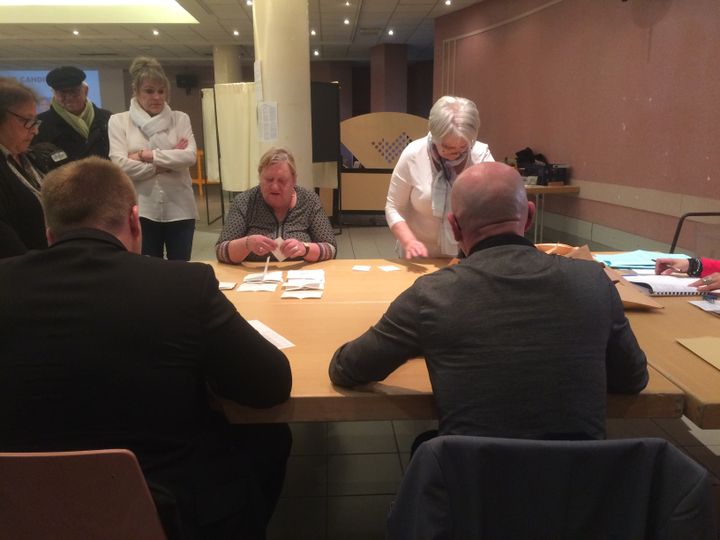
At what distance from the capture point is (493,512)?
95 cm

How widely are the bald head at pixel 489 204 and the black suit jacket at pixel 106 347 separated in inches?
22.7

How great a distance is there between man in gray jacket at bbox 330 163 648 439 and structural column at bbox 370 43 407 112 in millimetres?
11240

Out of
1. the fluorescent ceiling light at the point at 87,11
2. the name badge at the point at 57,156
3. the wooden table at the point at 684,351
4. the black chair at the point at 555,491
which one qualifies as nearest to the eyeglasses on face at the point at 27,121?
the name badge at the point at 57,156

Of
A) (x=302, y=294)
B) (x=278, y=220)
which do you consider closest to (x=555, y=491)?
(x=302, y=294)

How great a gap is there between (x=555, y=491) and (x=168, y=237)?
2918 millimetres

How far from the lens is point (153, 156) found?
3.23m

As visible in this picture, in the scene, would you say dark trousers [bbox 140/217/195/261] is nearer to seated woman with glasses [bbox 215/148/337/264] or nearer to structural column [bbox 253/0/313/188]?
seated woman with glasses [bbox 215/148/337/264]

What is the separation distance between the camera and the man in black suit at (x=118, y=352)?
1.05 metres

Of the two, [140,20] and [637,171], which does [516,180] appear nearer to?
[637,171]

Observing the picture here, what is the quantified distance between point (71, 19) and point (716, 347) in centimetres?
1063

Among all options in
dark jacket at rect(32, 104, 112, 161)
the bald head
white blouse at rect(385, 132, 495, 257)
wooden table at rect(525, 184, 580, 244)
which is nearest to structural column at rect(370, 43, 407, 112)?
wooden table at rect(525, 184, 580, 244)

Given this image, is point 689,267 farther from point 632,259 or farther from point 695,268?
point 632,259

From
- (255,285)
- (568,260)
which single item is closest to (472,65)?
Result: (255,285)

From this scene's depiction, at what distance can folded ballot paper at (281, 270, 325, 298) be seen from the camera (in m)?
2.06
